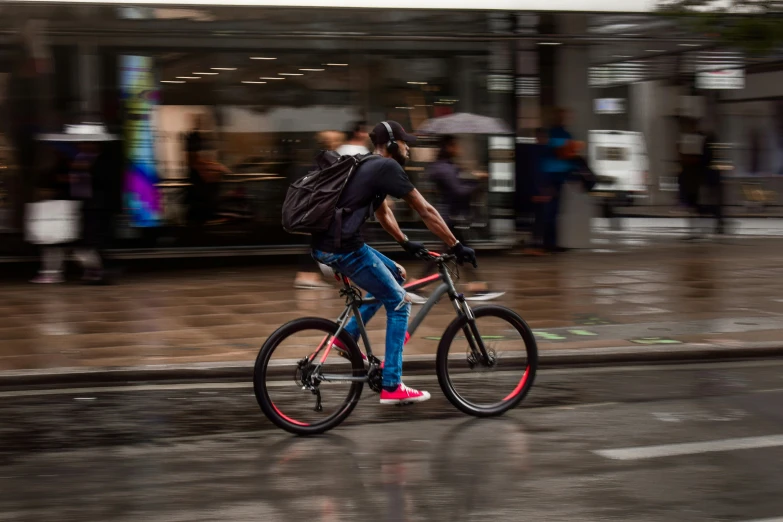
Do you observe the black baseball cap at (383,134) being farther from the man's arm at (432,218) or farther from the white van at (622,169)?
the white van at (622,169)

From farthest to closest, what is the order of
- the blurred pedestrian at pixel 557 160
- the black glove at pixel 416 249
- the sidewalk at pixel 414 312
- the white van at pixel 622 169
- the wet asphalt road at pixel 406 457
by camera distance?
the white van at pixel 622 169 < the blurred pedestrian at pixel 557 160 < the sidewalk at pixel 414 312 < the black glove at pixel 416 249 < the wet asphalt road at pixel 406 457

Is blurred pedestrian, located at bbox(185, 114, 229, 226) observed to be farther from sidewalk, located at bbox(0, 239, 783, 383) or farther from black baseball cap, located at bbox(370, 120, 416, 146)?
black baseball cap, located at bbox(370, 120, 416, 146)

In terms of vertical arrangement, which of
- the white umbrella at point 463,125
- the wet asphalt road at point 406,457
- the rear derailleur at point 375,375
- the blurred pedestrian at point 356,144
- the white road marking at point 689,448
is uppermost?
Answer: the white umbrella at point 463,125

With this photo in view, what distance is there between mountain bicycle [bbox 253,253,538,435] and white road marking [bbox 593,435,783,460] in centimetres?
103

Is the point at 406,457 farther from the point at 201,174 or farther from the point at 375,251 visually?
the point at 201,174

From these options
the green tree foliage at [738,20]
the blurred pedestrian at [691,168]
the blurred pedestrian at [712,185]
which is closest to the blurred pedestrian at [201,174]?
the green tree foliage at [738,20]

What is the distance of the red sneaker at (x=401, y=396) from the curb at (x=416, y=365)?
150 cm

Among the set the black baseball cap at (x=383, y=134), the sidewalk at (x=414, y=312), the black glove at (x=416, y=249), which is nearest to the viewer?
the black glove at (x=416, y=249)

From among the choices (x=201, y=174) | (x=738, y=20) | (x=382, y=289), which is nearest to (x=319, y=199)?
(x=382, y=289)

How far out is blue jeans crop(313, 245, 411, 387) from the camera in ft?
20.0

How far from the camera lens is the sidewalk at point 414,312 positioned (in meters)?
8.59

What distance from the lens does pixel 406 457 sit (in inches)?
223

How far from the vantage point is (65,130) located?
1356cm

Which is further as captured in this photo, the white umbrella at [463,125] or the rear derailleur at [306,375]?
the white umbrella at [463,125]
